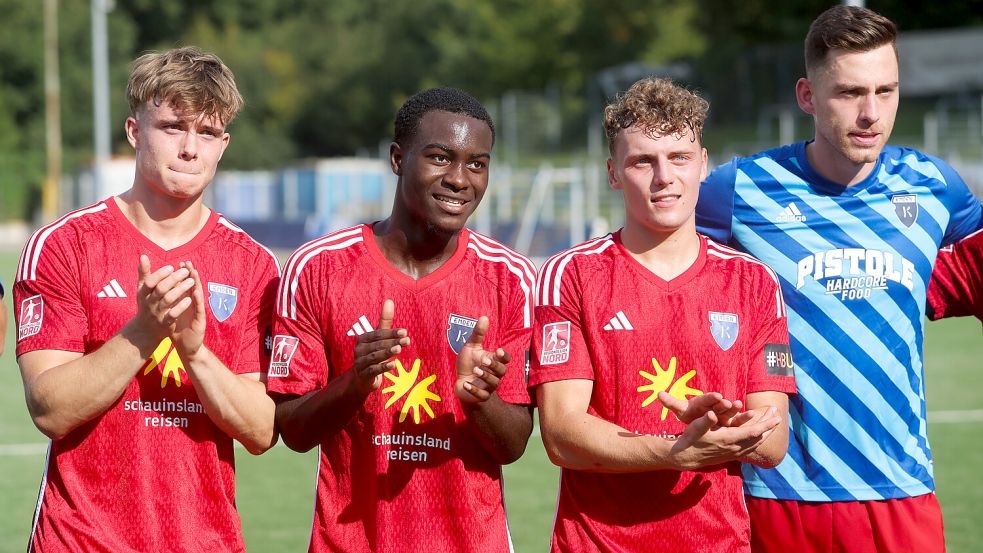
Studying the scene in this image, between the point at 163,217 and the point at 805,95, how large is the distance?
2.33 m

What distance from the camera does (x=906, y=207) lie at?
441 cm

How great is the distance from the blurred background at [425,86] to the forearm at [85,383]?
319cm

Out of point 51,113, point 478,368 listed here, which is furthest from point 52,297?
point 51,113

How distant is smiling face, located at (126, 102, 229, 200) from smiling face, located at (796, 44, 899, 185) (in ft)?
6.94

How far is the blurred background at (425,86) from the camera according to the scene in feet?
31.5

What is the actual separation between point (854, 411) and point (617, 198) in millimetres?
20736

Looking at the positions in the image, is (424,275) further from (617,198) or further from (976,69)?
(976,69)

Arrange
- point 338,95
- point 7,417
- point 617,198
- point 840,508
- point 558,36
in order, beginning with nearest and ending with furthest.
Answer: point 840,508
point 7,417
point 617,198
point 558,36
point 338,95

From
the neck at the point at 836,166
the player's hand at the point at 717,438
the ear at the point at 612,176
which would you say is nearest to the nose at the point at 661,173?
the ear at the point at 612,176

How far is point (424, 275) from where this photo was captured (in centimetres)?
394

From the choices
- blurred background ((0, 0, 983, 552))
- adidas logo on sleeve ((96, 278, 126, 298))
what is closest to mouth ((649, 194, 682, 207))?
adidas logo on sleeve ((96, 278, 126, 298))

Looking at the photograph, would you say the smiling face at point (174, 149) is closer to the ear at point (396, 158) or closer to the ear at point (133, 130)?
the ear at point (133, 130)

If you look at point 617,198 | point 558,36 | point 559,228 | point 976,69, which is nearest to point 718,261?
point 559,228

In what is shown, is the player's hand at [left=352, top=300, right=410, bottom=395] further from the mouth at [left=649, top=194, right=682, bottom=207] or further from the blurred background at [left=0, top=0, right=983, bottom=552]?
the blurred background at [left=0, top=0, right=983, bottom=552]
